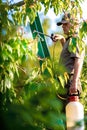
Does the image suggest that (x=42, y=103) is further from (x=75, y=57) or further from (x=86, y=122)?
(x=75, y=57)

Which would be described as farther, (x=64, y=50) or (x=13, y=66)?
(x=64, y=50)

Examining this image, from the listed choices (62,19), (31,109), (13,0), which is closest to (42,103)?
(31,109)

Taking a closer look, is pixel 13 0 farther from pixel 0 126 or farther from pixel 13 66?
pixel 0 126

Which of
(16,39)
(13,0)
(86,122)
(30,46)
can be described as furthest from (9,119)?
(13,0)

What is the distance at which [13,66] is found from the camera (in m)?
2.09

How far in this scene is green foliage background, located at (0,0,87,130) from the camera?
21.0 inches

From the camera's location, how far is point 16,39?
2.07m

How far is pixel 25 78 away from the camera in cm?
151

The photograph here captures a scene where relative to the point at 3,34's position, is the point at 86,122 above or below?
below

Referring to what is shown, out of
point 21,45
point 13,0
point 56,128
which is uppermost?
point 13,0

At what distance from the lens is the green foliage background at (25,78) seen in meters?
0.53

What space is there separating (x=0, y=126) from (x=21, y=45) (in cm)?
164

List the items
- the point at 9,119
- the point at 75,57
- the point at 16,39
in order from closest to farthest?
the point at 9,119 < the point at 16,39 < the point at 75,57

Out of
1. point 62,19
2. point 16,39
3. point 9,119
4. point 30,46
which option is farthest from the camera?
point 62,19
